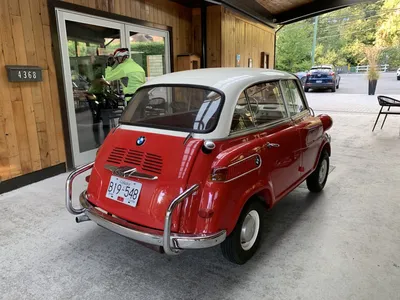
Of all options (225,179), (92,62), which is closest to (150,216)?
(225,179)

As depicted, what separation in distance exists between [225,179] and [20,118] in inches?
123

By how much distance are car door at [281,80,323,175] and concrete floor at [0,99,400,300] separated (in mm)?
558

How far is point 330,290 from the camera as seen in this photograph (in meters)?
2.02

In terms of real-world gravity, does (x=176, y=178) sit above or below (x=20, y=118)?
below

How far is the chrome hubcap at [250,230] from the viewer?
7.60 feet

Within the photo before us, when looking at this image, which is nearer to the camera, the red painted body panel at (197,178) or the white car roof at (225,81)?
the red painted body panel at (197,178)

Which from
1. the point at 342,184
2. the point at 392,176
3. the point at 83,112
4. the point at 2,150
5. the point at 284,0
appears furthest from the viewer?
the point at 284,0

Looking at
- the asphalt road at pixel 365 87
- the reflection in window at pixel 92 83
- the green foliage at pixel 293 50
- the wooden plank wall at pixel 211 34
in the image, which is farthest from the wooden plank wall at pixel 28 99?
the green foliage at pixel 293 50

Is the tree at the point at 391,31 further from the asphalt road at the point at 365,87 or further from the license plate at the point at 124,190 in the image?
the license plate at the point at 124,190

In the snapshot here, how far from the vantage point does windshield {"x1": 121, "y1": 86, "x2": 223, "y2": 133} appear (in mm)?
2242

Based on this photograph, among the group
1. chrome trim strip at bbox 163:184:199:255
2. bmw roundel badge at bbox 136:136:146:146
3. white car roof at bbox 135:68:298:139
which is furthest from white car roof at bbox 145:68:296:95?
chrome trim strip at bbox 163:184:199:255

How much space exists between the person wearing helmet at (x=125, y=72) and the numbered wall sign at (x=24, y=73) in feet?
3.24

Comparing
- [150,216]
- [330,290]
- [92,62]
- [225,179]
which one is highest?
[92,62]

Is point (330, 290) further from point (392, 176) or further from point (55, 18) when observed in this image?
point (55, 18)
